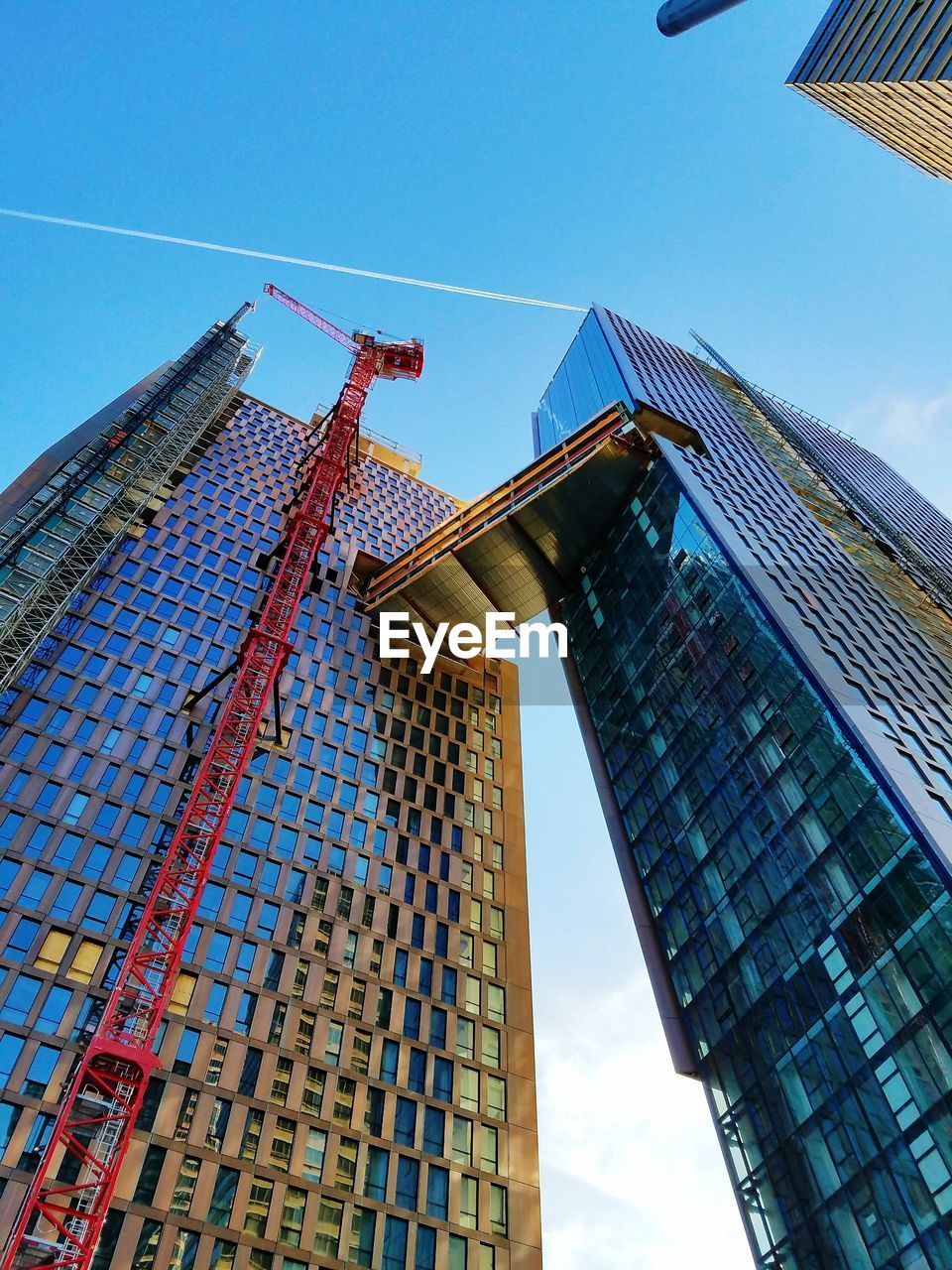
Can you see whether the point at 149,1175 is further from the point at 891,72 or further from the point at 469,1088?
the point at 891,72

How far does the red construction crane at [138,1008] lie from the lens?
1218 inches

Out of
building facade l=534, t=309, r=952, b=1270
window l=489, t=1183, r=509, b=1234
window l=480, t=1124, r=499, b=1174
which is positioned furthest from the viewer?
window l=480, t=1124, r=499, b=1174

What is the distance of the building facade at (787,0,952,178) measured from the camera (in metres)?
70.9

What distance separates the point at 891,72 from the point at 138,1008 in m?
84.2

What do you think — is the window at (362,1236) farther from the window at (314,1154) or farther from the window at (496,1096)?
the window at (496,1096)

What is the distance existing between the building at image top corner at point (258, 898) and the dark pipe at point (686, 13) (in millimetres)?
64478

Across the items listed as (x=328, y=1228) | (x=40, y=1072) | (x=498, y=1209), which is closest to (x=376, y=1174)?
(x=328, y=1228)

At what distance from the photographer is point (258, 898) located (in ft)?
152

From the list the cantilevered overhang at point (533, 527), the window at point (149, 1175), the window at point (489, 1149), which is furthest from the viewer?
the cantilevered overhang at point (533, 527)

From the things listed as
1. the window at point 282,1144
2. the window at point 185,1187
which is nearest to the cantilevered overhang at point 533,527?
the window at point 282,1144

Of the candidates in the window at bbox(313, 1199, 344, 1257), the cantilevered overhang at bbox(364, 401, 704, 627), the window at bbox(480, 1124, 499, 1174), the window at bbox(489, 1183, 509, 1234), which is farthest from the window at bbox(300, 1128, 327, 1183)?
the cantilevered overhang at bbox(364, 401, 704, 627)

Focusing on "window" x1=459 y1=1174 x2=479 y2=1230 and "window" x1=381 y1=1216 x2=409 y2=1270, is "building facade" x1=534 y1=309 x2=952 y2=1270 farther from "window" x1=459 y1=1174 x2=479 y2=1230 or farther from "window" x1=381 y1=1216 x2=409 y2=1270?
"window" x1=381 y1=1216 x2=409 y2=1270

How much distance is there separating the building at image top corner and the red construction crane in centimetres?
149

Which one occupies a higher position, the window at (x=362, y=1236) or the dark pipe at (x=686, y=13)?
the dark pipe at (x=686, y=13)
